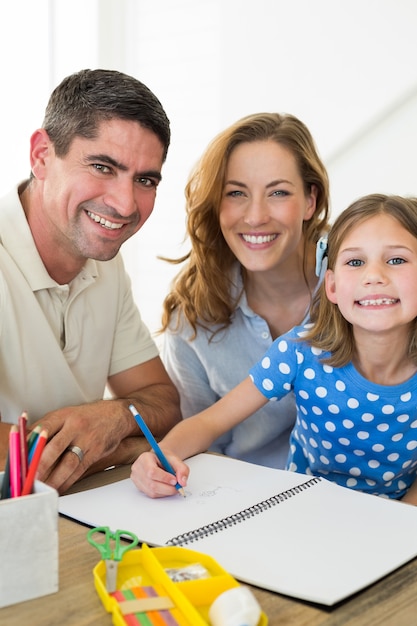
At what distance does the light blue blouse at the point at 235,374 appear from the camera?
178 centimetres

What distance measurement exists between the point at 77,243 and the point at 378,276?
630 millimetres

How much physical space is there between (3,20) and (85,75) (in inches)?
76.5

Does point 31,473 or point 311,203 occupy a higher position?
point 311,203

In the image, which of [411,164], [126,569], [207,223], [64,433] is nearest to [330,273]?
[207,223]

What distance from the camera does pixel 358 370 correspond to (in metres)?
1.39

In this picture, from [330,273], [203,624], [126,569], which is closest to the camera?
[203,624]

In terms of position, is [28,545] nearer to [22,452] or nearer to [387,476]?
[22,452]

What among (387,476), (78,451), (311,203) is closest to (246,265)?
(311,203)

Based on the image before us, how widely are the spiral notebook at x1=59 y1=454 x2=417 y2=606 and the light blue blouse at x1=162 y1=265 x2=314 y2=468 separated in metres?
0.61

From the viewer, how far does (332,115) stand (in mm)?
3096

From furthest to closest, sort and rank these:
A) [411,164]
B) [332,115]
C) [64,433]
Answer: [332,115] → [411,164] → [64,433]

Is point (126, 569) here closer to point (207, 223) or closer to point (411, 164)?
point (207, 223)

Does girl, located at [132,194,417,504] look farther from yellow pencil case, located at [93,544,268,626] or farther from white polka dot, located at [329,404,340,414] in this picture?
yellow pencil case, located at [93,544,268,626]

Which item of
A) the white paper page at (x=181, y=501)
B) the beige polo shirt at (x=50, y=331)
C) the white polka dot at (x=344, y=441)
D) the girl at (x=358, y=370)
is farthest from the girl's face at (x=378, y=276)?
the beige polo shirt at (x=50, y=331)
